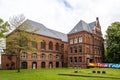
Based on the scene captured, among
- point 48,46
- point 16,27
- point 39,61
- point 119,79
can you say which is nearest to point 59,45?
point 48,46

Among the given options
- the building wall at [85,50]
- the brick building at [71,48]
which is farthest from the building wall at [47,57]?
the building wall at [85,50]

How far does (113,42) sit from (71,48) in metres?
13.7

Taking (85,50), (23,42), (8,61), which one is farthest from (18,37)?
(85,50)

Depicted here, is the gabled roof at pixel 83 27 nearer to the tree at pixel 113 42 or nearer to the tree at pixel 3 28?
the tree at pixel 113 42

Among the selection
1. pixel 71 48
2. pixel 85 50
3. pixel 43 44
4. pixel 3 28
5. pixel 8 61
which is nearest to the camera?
pixel 3 28

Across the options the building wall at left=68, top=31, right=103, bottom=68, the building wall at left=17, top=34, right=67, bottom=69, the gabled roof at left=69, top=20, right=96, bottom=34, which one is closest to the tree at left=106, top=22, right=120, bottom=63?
the building wall at left=68, top=31, right=103, bottom=68

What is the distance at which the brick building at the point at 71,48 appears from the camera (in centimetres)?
5547

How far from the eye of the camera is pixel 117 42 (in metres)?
57.2

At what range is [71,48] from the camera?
60.7 m

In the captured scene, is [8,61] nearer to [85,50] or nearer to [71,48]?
[71,48]

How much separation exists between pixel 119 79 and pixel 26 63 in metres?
33.9

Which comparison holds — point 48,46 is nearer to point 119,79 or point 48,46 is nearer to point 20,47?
point 20,47

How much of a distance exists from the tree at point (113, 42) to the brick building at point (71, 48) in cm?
453

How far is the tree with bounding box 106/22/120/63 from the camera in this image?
56469 millimetres
